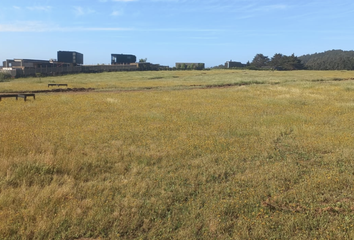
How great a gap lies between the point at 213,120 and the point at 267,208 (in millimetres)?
9309

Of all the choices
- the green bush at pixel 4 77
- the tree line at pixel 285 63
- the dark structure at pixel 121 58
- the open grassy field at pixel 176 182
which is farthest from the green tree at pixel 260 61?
the open grassy field at pixel 176 182

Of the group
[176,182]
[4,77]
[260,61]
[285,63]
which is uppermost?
[260,61]

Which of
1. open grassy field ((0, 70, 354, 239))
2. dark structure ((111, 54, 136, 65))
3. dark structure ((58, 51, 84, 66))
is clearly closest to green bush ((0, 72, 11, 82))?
open grassy field ((0, 70, 354, 239))

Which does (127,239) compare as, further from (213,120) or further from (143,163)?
(213,120)

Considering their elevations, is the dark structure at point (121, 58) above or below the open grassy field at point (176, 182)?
above

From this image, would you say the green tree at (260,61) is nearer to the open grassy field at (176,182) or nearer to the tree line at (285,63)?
the tree line at (285,63)

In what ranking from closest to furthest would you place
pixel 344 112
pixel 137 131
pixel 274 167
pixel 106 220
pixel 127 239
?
pixel 127 239
pixel 106 220
pixel 274 167
pixel 137 131
pixel 344 112

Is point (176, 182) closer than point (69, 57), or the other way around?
point (176, 182)

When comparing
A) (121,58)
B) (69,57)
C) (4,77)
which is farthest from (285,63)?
(4,77)

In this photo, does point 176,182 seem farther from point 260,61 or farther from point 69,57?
point 260,61

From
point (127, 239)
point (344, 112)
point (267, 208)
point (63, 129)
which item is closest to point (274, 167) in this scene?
point (267, 208)

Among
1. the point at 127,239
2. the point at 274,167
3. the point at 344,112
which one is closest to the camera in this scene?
the point at 127,239

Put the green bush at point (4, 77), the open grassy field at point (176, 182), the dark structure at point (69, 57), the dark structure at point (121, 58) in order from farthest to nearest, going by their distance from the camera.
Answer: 1. the dark structure at point (121, 58)
2. the dark structure at point (69, 57)
3. the green bush at point (4, 77)
4. the open grassy field at point (176, 182)

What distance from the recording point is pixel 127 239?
4.61 metres
